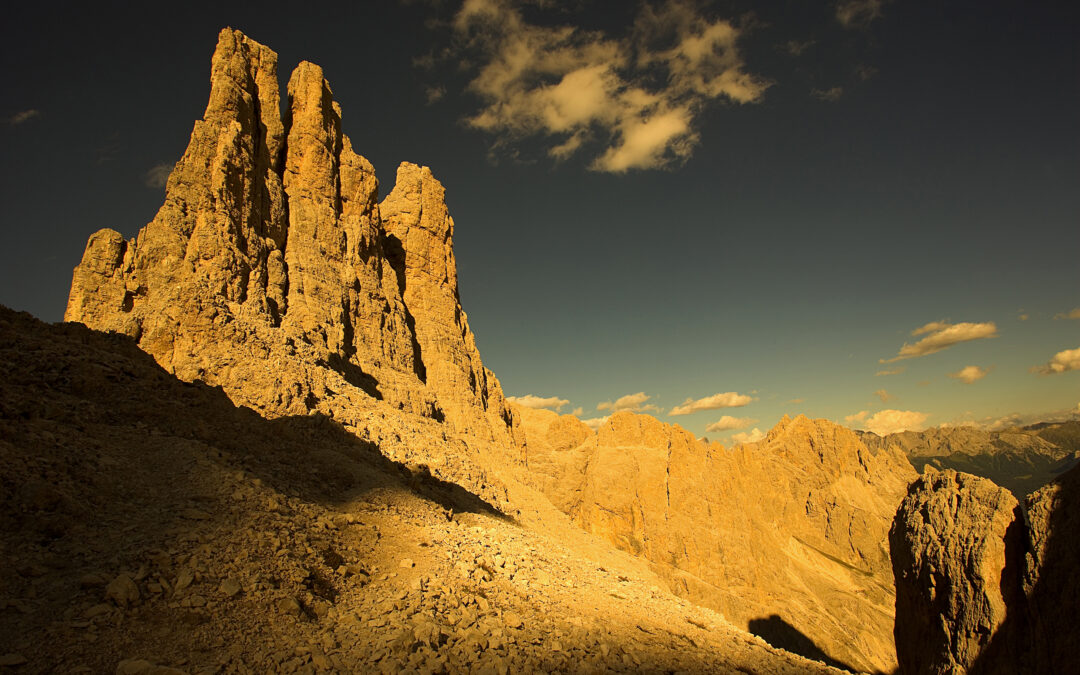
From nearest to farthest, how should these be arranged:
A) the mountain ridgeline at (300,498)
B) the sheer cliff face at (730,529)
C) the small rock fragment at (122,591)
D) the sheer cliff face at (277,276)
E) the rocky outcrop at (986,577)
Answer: the small rock fragment at (122,591)
the mountain ridgeline at (300,498)
the rocky outcrop at (986,577)
the sheer cliff face at (277,276)
the sheer cliff face at (730,529)

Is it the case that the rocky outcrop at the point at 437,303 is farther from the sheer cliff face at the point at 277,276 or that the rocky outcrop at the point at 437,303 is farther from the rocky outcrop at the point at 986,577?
the rocky outcrop at the point at 986,577

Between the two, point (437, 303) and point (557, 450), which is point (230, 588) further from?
point (557, 450)

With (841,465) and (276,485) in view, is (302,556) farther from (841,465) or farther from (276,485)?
(841,465)

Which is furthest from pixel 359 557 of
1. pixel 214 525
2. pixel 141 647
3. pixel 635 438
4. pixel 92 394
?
pixel 635 438

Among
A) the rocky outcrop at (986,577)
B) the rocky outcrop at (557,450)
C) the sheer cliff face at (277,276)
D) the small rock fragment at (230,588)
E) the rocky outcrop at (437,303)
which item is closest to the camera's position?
the small rock fragment at (230,588)

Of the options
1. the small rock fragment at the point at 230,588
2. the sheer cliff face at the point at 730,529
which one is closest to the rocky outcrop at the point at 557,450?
the sheer cliff face at the point at 730,529

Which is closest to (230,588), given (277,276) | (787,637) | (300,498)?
(300,498)

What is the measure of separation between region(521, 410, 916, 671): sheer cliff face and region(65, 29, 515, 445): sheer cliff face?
22.6 metres

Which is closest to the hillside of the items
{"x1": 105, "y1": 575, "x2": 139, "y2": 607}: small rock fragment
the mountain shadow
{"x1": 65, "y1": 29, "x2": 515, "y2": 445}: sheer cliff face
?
{"x1": 105, "y1": 575, "x2": 139, "y2": 607}: small rock fragment

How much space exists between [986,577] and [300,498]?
14940mm

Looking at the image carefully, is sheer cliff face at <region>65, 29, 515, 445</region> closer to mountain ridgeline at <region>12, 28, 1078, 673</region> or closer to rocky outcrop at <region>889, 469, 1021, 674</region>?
mountain ridgeline at <region>12, 28, 1078, 673</region>

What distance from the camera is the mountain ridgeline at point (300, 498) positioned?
7.09 metres

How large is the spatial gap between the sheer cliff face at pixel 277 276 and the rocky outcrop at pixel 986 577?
68.9 ft

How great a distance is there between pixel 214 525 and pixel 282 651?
3.10 metres
